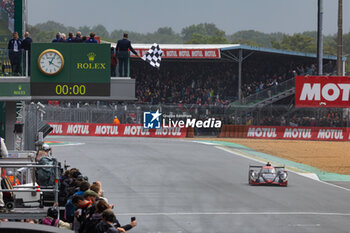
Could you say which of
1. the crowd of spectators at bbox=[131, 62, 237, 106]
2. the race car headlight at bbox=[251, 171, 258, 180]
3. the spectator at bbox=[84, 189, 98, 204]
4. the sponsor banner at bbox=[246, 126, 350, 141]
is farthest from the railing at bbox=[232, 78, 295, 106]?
the spectator at bbox=[84, 189, 98, 204]

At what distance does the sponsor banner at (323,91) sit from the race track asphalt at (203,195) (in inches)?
572

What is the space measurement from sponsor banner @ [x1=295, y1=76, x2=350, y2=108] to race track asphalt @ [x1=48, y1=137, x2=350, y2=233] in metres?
14.5

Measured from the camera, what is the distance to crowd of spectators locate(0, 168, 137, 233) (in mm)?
8766

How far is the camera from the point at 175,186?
2670 centimetres

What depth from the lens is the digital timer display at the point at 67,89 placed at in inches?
769

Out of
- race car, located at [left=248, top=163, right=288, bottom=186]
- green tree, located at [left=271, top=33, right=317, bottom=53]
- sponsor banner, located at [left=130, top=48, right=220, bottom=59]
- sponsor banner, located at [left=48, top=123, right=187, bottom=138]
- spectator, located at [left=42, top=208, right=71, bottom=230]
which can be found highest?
green tree, located at [left=271, top=33, right=317, bottom=53]

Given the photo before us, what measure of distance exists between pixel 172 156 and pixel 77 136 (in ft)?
67.0

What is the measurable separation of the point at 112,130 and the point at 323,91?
1883cm

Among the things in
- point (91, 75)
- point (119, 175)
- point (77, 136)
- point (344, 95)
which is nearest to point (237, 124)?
point (344, 95)

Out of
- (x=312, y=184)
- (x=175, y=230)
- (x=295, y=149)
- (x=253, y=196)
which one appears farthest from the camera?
(x=295, y=149)

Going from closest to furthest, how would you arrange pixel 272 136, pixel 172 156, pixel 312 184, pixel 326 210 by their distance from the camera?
pixel 326 210 < pixel 312 184 < pixel 172 156 < pixel 272 136

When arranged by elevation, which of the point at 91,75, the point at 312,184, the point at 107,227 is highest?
the point at 91,75

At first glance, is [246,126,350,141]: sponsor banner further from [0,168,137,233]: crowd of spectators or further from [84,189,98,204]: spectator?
[84,189,98,204]: spectator

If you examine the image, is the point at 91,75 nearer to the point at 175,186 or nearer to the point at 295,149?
the point at 175,186
